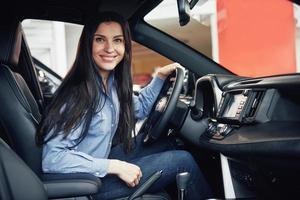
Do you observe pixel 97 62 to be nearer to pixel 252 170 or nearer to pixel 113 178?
pixel 113 178

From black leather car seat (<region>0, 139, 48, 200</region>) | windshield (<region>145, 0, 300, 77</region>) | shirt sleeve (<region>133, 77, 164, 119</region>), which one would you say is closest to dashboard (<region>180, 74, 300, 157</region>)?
shirt sleeve (<region>133, 77, 164, 119</region>)

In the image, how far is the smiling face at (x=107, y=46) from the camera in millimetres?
1608

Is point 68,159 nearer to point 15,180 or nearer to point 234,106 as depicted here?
point 15,180

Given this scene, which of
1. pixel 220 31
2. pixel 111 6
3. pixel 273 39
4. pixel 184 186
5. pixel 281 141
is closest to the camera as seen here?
pixel 281 141

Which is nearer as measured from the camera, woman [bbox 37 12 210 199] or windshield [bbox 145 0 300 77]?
woman [bbox 37 12 210 199]

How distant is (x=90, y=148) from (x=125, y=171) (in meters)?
0.16

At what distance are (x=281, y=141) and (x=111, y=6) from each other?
3.60ft

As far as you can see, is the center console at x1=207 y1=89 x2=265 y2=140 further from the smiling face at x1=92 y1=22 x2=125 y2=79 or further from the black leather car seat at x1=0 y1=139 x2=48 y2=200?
the black leather car seat at x1=0 y1=139 x2=48 y2=200

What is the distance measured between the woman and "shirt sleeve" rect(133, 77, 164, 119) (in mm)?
119

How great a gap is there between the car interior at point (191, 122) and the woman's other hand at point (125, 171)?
4 centimetres

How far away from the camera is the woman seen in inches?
57.6

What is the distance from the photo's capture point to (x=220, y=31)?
4.51 metres

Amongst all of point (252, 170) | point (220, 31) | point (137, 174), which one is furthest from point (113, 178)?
point (220, 31)

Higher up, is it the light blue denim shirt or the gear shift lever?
the light blue denim shirt
